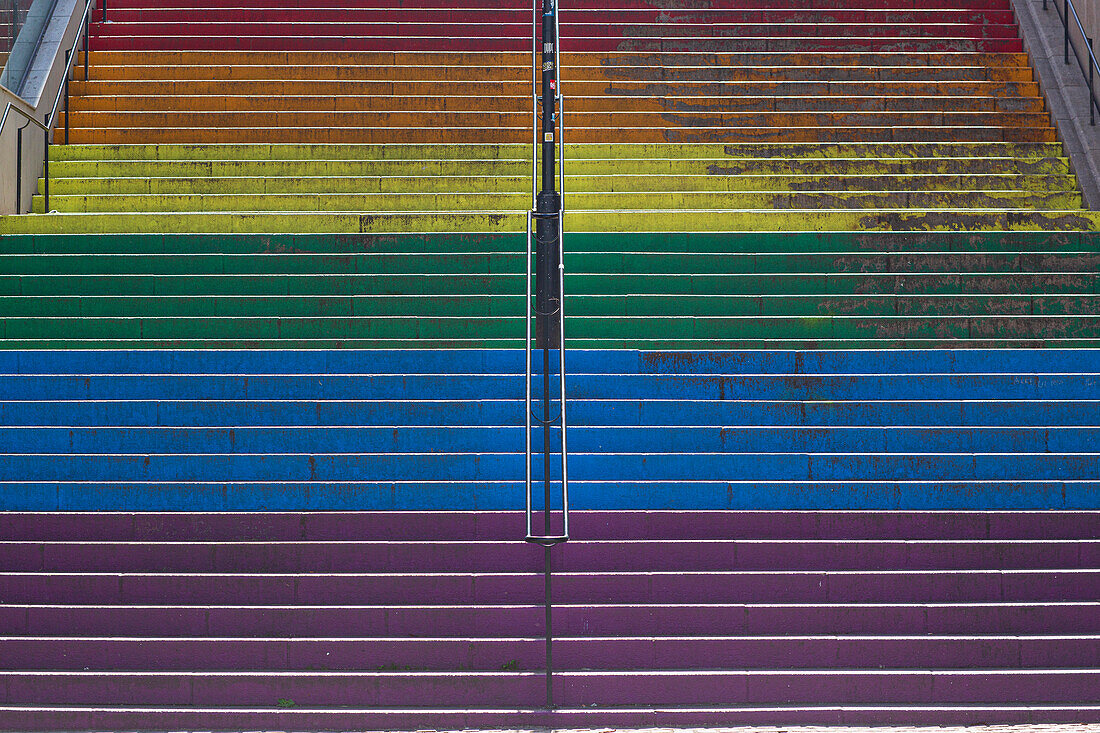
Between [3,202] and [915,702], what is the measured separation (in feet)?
29.4

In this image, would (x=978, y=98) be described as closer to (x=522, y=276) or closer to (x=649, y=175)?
(x=649, y=175)

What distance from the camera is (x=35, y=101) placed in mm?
11453

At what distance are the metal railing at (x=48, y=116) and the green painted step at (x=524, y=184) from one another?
273 millimetres

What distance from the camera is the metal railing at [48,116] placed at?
35.1 feet

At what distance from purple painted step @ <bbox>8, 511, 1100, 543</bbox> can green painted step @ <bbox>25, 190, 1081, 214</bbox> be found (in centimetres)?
424

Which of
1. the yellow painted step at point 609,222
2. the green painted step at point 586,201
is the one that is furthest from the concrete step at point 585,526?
the green painted step at point 586,201

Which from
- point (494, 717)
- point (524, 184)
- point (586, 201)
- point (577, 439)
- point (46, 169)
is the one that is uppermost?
point (46, 169)

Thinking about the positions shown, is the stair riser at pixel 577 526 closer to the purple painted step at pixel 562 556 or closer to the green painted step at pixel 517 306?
the purple painted step at pixel 562 556

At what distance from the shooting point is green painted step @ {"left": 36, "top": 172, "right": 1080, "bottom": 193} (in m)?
10.9

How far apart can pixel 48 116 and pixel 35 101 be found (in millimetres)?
296

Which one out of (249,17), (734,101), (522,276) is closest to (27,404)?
(522,276)

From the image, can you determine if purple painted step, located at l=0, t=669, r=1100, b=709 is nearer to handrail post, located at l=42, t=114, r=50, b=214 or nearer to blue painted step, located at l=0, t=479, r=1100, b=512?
blue painted step, located at l=0, t=479, r=1100, b=512

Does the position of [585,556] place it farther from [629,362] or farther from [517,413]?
[629,362]

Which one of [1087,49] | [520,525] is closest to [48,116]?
[520,525]
